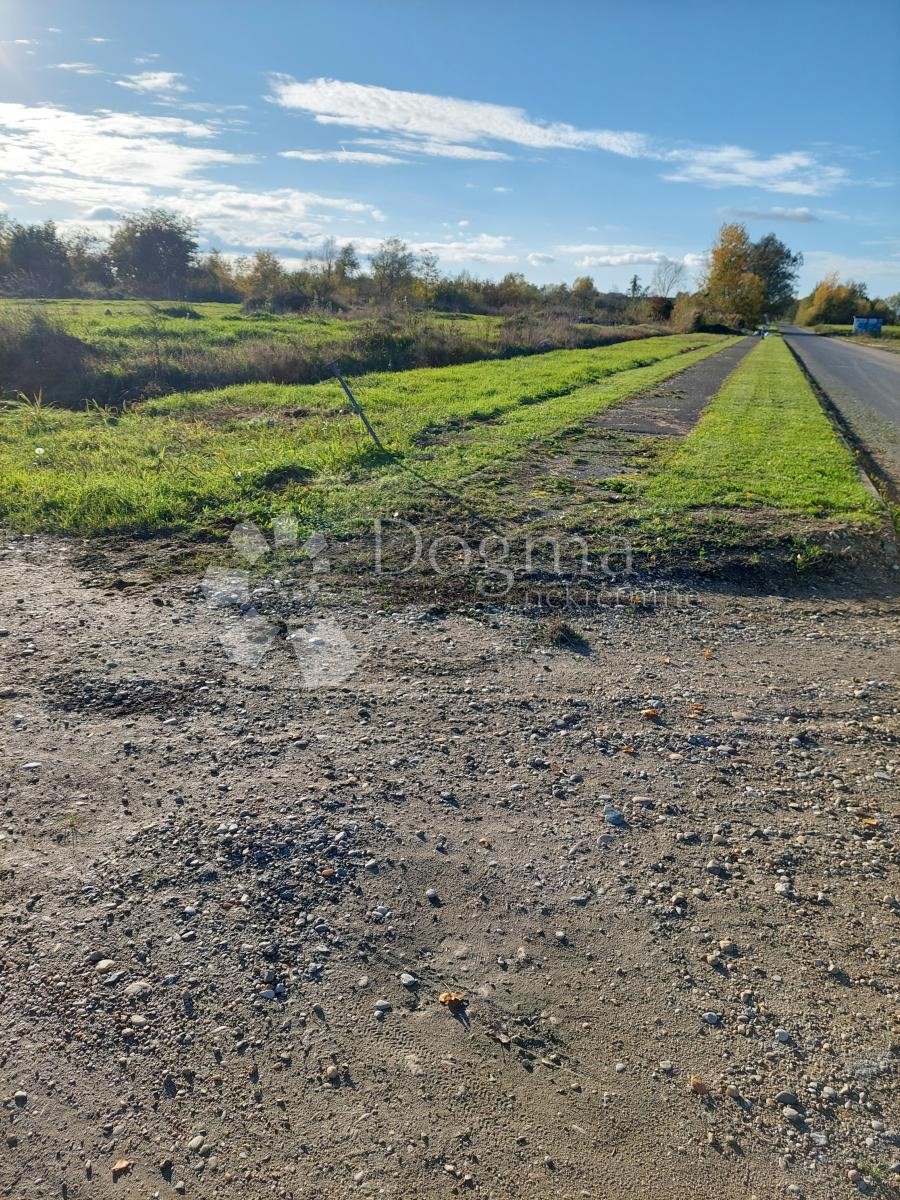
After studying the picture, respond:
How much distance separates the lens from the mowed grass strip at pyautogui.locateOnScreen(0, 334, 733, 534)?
7.46 metres

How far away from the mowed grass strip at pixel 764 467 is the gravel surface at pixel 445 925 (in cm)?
318

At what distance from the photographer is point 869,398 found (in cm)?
1742

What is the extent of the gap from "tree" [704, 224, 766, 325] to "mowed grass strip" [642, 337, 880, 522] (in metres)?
55.5

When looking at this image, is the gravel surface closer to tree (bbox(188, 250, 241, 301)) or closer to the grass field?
the grass field

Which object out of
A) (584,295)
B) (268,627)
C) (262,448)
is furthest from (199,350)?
(584,295)

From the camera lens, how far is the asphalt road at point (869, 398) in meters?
11.0

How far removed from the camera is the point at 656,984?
2.57 m

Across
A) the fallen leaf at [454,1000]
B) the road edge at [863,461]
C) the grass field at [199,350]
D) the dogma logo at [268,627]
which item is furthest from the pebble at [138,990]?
the grass field at [199,350]

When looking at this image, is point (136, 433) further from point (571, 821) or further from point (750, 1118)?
point (750, 1118)

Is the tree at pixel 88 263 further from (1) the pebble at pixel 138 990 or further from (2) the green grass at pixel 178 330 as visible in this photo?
(1) the pebble at pixel 138 990

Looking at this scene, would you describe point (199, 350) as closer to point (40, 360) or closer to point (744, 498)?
point (40, 360)

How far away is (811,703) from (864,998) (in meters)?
2.10

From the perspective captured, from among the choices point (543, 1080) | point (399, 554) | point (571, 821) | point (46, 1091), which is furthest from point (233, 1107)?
point (399, 554)

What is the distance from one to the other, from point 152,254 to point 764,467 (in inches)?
2142
